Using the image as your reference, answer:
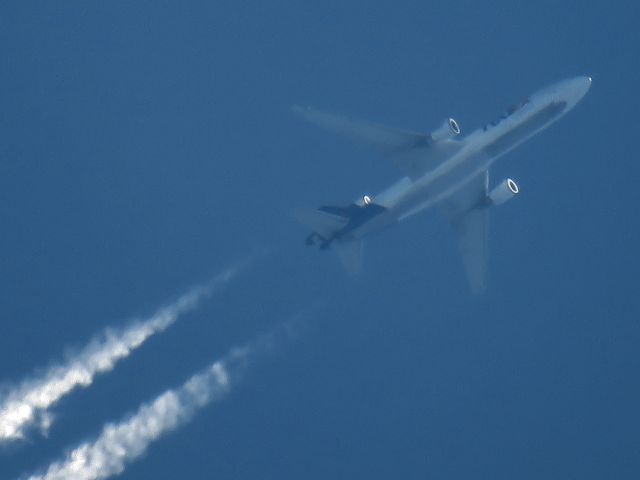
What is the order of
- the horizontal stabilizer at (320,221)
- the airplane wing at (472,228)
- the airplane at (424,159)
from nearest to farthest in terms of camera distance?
the horizontal stabilizer at (320,221), the airplane at (424,159), the airplane wing at (472,228)

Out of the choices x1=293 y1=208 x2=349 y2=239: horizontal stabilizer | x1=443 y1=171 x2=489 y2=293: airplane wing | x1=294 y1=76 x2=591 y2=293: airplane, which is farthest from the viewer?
x1=443 y1=171 x2=489 y2=293: airplane wing

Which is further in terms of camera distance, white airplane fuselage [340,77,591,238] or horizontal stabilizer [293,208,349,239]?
white airplane fuselage [340,77,591,238]

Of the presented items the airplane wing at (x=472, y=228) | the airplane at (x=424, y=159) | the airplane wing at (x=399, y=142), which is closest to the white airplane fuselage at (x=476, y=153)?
the airplane at (x=424, y=159)

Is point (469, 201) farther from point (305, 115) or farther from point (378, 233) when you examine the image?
point (305, 115)

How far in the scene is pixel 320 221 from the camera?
5731 centimetres

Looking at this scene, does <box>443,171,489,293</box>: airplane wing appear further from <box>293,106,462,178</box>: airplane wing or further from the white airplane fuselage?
<box>293,106,462,178</box>: airplane wing

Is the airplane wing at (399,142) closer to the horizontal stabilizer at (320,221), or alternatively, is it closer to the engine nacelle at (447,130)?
the engine nacelle at (447,130)

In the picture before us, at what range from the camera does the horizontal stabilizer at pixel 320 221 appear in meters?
56.6

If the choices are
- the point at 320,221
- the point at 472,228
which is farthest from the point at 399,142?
the point at 472,228

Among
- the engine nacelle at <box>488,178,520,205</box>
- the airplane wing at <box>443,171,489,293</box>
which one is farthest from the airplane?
the airplane wing at <box>443,171,489,293</box>

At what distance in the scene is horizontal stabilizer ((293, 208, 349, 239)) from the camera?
56594 millimetres

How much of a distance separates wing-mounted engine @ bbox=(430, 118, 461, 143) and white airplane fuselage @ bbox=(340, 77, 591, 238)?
105cm

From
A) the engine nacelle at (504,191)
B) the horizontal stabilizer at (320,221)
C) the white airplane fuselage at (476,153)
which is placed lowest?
the engine nacelle at (504,191)

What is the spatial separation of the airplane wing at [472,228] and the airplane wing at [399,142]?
290 cm
